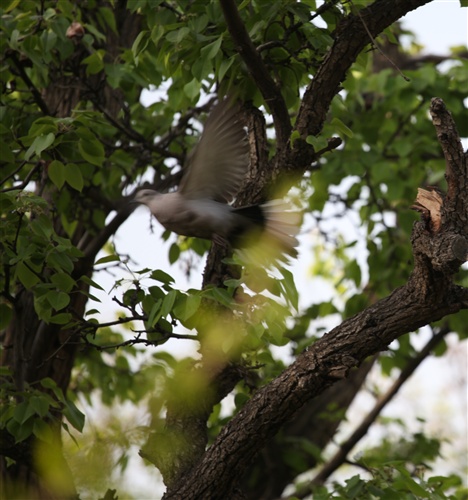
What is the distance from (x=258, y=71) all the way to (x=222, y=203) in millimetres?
630

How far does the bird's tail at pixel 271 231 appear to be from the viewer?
388 cm

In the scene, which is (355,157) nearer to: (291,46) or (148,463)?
(291,46)

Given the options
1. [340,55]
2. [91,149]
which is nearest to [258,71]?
[340,55]

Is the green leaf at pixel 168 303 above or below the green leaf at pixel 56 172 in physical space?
below

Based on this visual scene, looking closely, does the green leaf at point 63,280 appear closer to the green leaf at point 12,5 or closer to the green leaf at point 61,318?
the green leaf at point 61,318

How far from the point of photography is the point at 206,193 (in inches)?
162

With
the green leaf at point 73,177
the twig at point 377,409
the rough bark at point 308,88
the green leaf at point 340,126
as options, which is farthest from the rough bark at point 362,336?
the twig at point 377,409

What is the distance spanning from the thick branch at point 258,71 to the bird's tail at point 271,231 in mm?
286

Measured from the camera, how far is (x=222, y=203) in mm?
4113

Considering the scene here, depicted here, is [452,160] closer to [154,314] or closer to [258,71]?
[258,71]

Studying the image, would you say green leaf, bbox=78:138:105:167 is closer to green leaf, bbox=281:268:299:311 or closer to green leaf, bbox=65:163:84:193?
green leaf, bbox=65:163:84:193

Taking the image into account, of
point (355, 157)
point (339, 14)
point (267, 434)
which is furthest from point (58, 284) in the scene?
point (355, 157)

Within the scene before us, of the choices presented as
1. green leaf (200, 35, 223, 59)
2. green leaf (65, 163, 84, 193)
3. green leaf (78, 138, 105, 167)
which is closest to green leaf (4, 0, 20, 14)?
green leaf (78, 138, 105, 167)

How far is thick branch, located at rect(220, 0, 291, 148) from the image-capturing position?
3674 mm
